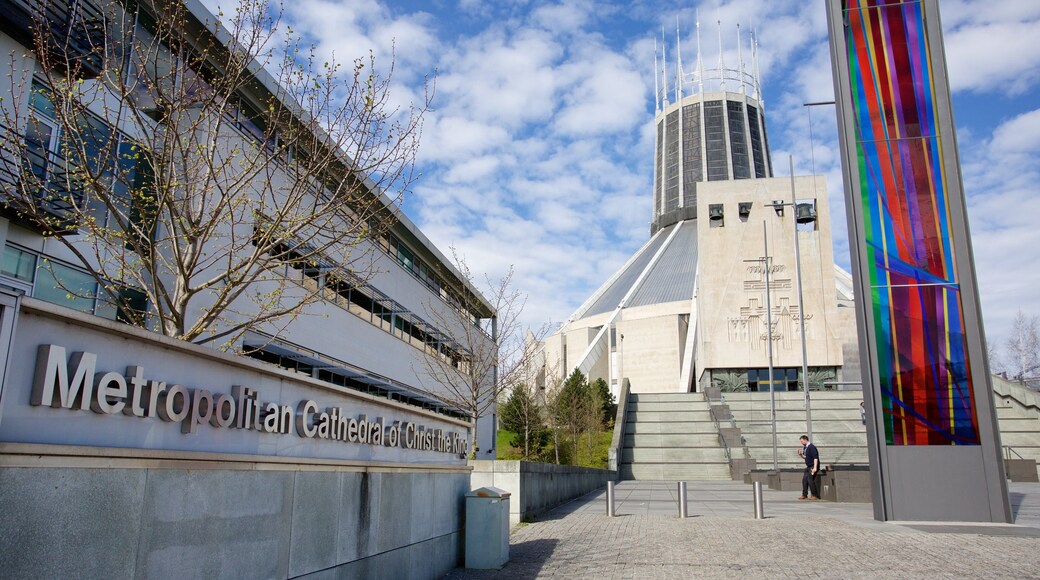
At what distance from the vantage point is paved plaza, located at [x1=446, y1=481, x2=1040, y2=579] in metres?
8.55

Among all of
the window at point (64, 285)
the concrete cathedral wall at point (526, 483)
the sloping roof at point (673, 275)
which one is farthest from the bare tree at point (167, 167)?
the sloping roof at point (673, 275)

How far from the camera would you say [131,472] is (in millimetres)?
4082

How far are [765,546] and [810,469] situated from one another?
9.53 m

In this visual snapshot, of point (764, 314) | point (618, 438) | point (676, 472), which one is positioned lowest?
point (676, 472)

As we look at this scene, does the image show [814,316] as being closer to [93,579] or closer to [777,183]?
[777,183]

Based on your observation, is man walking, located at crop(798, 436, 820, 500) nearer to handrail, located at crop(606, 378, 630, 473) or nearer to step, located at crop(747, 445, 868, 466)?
→ handrail, located at crop(606, 378, 630, 473)

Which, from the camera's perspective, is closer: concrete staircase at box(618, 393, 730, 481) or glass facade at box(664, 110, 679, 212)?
concrete staircase at box(618, 393, 730, 481)

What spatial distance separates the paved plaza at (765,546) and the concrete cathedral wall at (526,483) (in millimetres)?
320

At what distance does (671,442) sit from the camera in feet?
106

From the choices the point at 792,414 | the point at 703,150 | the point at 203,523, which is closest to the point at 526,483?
the point at 203,523

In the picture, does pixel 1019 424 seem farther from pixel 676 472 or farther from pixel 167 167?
pixel 167 167

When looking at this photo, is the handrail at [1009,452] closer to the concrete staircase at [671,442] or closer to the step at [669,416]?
the concrete staircase at [671,442]

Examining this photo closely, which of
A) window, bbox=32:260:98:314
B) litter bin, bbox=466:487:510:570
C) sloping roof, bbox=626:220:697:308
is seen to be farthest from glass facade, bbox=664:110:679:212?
litter bin, bbox=466:487:510:570

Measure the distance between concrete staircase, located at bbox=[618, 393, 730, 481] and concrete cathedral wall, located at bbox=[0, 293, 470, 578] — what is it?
23.7 metres
